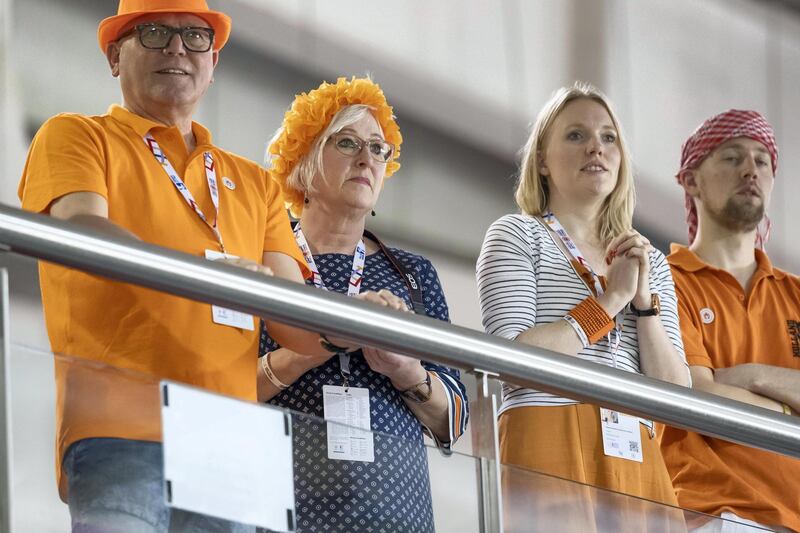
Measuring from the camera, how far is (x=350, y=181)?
12.2ft

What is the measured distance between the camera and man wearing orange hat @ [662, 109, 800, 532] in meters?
3.64

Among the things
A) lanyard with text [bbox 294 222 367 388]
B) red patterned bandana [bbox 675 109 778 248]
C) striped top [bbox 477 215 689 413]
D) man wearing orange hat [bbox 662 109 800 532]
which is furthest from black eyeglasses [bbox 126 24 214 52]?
red patterned bandana [bbox 675 109 778 248]

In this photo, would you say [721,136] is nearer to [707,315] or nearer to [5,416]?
[707,315]

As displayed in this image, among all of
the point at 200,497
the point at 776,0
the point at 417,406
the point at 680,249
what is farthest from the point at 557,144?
the point at 776,0

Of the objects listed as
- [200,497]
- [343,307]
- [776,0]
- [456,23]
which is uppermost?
[776,0]

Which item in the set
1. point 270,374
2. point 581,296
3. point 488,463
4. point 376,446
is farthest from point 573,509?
point 581,296

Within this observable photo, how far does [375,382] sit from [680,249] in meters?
1.33

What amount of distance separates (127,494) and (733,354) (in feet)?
6.81

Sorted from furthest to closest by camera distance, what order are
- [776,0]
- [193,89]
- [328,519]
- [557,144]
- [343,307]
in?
[776,0]
[557,144]
[193,89]
[328,519]
[343,307]

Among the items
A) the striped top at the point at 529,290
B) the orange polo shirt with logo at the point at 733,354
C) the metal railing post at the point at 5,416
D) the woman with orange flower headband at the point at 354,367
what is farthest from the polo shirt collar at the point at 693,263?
the metal railing post at the point at 5,416

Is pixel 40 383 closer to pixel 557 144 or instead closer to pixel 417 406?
pixel 417 406

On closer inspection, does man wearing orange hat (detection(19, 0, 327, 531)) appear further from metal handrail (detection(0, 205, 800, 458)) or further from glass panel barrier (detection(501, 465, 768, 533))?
glass panel barrier (detection(501, 465, 768, 533))

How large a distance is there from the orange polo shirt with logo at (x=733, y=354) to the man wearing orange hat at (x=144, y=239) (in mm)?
1141

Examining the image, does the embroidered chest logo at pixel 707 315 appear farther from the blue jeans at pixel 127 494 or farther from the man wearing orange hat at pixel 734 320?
the blue jeans at pixel 127 494
